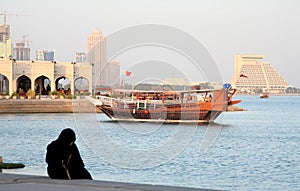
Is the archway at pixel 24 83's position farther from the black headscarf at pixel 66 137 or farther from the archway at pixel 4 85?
the black headscarf at pixel 66 137

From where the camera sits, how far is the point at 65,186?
1079cm

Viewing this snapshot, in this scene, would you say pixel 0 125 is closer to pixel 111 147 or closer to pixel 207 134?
pixel 207 134

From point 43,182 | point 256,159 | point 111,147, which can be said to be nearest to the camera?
point 43,182

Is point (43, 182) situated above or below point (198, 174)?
above

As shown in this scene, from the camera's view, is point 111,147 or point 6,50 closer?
point 111,147

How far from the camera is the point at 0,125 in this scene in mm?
54000

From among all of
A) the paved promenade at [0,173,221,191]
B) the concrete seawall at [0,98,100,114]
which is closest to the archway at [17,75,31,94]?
the concrete seawall at [0,98,100,114]

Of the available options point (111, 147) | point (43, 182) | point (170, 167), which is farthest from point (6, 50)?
point (43, 182)

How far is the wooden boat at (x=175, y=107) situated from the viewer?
61.1 metres

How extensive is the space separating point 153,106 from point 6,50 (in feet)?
231

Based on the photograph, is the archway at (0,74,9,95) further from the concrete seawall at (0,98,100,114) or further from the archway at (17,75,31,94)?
the concrete seawall at (0,98,100,114)

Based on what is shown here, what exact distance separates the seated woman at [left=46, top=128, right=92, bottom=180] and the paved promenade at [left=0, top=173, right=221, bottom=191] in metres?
0.21

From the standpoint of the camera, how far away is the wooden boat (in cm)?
6112

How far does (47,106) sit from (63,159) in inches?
2478
